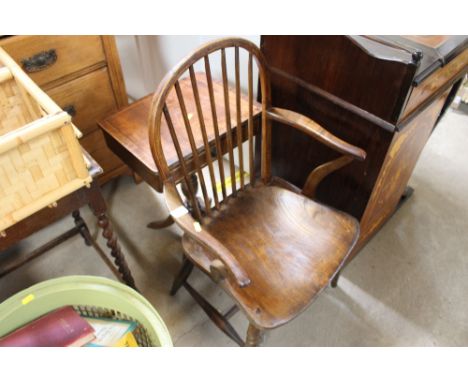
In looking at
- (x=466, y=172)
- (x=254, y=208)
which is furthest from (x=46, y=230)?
(x=466, y=172)

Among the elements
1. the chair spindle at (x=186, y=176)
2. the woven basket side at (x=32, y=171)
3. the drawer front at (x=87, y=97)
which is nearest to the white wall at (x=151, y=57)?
the drawer front at (x=87, y=97)

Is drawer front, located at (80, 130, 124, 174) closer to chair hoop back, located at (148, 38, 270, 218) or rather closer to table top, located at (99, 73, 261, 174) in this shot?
table top, located at (99, 73, 261, 174)

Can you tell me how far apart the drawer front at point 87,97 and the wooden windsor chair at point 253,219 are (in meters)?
0.38

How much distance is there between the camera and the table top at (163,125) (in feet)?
4.03

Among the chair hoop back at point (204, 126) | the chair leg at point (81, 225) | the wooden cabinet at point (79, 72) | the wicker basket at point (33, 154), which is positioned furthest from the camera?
the chair leg at point (81, 225)

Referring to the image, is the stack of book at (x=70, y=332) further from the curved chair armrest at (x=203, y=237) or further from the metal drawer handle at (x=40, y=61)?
the metal drawer handle at (x=40, y=61)

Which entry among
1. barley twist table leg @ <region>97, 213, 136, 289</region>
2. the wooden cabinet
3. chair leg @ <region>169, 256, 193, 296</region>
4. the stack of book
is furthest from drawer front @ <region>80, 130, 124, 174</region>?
the stack of book

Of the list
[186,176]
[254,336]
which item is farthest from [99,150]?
[254,336]

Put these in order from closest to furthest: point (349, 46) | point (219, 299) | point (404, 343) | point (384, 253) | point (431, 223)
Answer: point (349, 46) < point (404, 343) < point (219, 299) < point (384, 253) < point (431, 223)

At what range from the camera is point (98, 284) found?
110cm

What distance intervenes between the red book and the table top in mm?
497

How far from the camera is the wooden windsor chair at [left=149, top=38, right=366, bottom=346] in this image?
0.97 m

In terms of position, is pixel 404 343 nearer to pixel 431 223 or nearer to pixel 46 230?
pixel 431 223

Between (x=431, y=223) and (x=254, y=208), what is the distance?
108 centimetres
